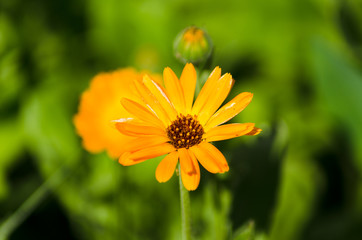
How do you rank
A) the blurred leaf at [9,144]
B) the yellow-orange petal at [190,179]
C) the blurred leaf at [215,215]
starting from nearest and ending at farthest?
the yellow-orange petal at [190,179] → the blurred leaf at [215,215] → the blurred leaf at [9,144]

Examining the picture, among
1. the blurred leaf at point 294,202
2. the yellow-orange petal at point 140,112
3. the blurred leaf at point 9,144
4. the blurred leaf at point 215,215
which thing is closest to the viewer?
the yellow-orange petal at point 140,112

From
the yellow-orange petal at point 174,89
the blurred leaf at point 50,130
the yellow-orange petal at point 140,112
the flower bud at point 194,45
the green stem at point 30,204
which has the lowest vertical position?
the green stem at point 30,204

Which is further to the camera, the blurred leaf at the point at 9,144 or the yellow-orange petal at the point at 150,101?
the blurred leaf at the point at 9,144

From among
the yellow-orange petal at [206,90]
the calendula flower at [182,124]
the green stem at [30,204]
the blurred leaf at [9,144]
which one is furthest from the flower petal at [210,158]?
the blurred leaf at [9,144]

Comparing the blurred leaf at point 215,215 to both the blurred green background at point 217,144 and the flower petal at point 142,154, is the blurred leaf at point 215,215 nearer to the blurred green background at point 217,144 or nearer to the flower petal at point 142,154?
the blurred green background at point 217,144

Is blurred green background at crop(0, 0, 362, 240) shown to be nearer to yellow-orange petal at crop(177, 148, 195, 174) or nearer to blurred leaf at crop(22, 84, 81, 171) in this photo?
blurred leaf at crop(22, 84, 81, 171)

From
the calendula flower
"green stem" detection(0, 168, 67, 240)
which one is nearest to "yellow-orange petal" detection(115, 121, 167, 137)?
the calendula flower

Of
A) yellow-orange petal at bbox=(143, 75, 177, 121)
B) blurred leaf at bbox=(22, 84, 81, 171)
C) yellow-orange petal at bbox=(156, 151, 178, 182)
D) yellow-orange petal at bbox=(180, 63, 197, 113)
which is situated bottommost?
blurred leaf at bbox=(22, 84, 81, 171)
